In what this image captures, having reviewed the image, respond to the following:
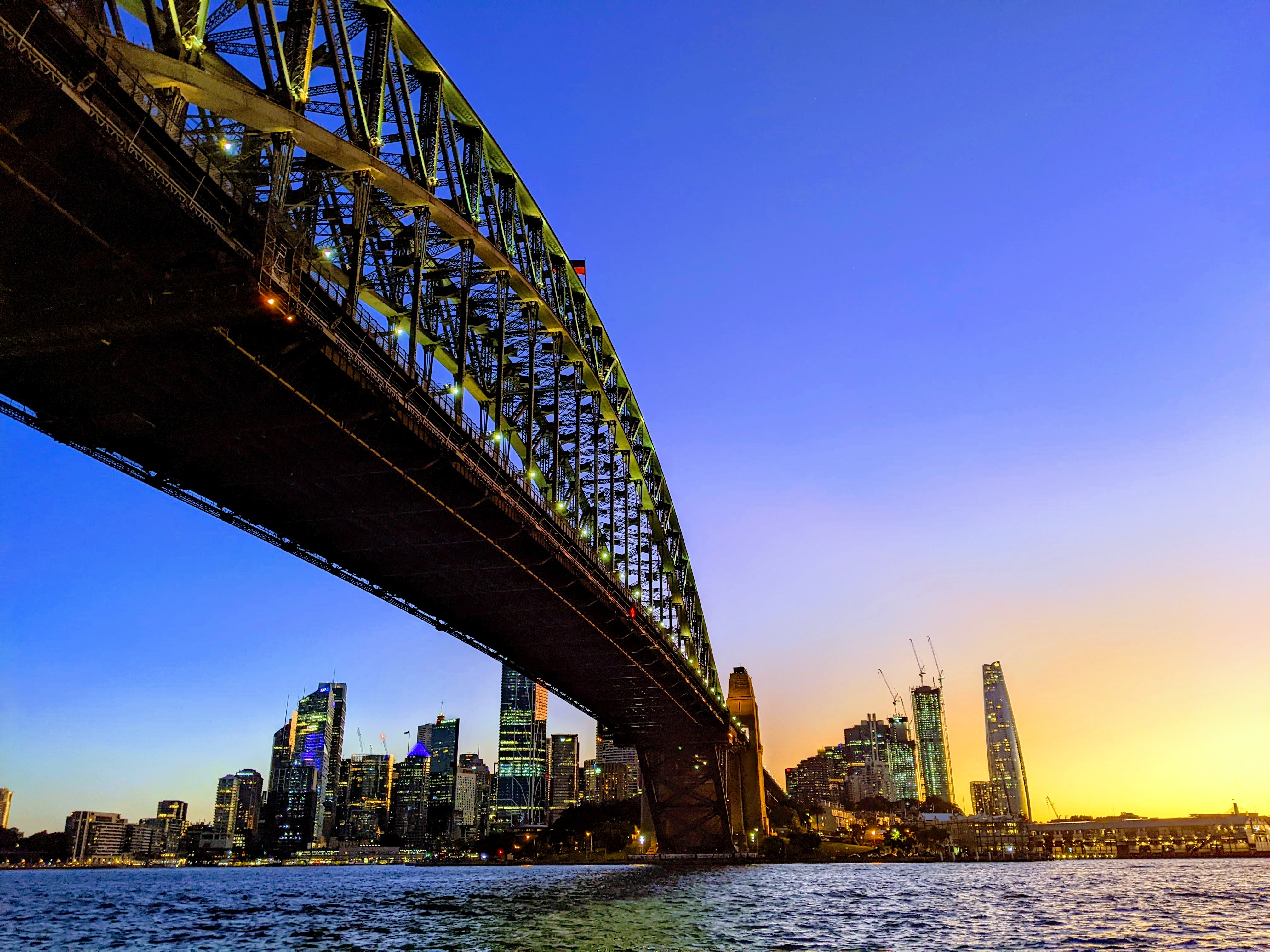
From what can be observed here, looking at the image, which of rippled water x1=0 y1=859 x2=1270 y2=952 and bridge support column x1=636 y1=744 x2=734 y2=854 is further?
bridge support column x1=636 y1=744 x2=734 y2=854

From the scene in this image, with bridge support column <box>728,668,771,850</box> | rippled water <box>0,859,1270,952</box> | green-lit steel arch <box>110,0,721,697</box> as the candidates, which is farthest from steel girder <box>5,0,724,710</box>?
bridge support column <box>728,668,771,850</box>

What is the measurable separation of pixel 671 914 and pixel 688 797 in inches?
2359

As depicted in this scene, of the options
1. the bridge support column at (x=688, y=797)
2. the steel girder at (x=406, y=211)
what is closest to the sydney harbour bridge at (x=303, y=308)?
the steel girder at (x=406, y=211)

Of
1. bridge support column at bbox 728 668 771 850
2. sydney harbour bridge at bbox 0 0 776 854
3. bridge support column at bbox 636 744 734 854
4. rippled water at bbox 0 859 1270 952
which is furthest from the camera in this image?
bridge support column at bbox 728 668 771 850

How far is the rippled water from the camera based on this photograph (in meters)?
34.0

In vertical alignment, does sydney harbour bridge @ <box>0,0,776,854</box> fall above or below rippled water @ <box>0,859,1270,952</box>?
above

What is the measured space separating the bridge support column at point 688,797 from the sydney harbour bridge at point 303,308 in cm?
3941

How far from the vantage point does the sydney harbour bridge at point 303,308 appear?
21.6 meters

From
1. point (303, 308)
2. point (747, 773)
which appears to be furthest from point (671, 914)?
point (747, 773)

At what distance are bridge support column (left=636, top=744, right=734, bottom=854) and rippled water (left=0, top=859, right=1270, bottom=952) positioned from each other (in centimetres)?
571

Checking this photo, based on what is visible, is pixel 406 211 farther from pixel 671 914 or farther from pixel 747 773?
pixel 747 773

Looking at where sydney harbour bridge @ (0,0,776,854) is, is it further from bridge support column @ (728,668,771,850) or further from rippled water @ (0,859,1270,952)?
bridge support column @ (728,668,771,850)

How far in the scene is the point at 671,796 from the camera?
100812mm

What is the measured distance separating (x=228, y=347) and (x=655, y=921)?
97.3ft
